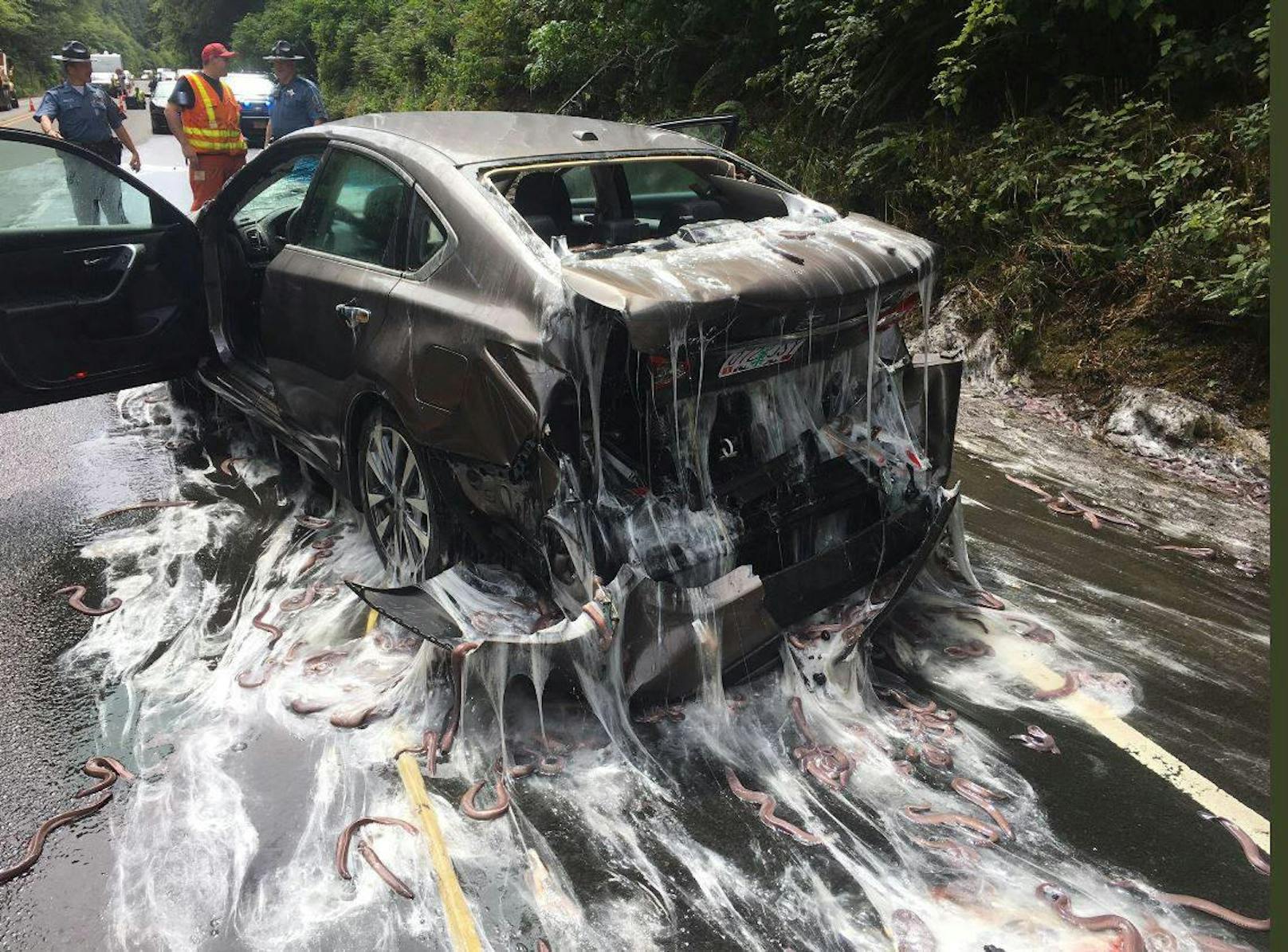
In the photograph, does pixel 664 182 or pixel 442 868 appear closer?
pixel 442 868

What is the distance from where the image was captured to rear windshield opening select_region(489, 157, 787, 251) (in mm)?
4379

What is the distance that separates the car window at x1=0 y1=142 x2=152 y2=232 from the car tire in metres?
2.10

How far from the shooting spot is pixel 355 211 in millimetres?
4234

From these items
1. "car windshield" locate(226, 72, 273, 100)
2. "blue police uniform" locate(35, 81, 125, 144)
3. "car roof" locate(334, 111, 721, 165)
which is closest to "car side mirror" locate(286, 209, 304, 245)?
"car roof" locate(334, 111, 721, 165)

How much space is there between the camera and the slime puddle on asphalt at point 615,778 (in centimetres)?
267

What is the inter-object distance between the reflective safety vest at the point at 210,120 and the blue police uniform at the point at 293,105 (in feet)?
2.58

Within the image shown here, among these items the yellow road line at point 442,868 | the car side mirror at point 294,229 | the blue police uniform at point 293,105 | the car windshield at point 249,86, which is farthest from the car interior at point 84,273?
the car windshield at point 249,86

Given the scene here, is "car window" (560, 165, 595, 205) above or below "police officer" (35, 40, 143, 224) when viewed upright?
below

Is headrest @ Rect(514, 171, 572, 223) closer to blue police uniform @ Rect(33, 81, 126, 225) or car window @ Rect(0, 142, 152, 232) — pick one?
car window @ Rect(0, 142, 152, 232)

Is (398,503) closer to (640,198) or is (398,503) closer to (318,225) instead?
(318,225)

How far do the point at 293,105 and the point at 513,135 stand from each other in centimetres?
658

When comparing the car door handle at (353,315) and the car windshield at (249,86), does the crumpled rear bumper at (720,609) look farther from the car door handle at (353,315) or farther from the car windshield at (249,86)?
the car windshield at (249,86)

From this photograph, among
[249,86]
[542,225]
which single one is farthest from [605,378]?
[249,86]

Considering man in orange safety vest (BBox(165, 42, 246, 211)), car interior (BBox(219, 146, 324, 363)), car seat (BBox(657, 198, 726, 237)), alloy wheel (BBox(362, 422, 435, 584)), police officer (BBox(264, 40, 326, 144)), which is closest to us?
alloy wheel (BBox(362, 422, 435, 584))
